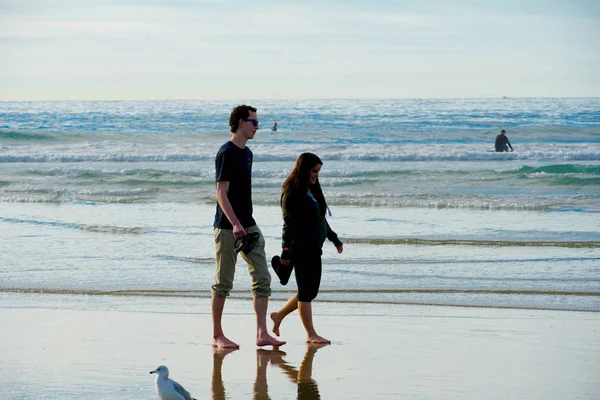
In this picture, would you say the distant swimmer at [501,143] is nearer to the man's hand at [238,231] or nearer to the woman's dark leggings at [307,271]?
the woman's dark leggings at [307,271]

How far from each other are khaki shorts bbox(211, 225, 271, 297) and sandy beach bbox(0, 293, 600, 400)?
43cm

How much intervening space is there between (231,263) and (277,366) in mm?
907

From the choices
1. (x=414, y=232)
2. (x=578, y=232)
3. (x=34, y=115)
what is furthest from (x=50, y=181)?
(x=34, y=115)

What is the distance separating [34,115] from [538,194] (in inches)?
1841

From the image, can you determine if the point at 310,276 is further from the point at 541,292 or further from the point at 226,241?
the point at 541,292

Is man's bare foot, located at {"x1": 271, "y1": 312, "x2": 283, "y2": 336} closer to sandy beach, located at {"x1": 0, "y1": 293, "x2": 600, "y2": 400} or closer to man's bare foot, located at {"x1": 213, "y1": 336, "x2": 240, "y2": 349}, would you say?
sandy beach, located at {"x1": 0, "y1": 293, "x2": 600, "y2": 400}

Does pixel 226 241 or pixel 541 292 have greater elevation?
pixel 226 241

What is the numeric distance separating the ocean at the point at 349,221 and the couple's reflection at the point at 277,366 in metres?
2.22

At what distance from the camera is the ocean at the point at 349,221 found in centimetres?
935

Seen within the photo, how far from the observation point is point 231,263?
6484 mm

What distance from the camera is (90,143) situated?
3991 centimetres

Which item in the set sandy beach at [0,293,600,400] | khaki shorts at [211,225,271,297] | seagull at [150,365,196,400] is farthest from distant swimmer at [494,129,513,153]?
seagull at [150,365,196,400]

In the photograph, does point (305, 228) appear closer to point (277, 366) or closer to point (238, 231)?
point (238, 231)

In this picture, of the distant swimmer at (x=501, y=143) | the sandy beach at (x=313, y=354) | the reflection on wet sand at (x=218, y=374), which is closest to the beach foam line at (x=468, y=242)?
the sandy beach at (x=313, y=354)
